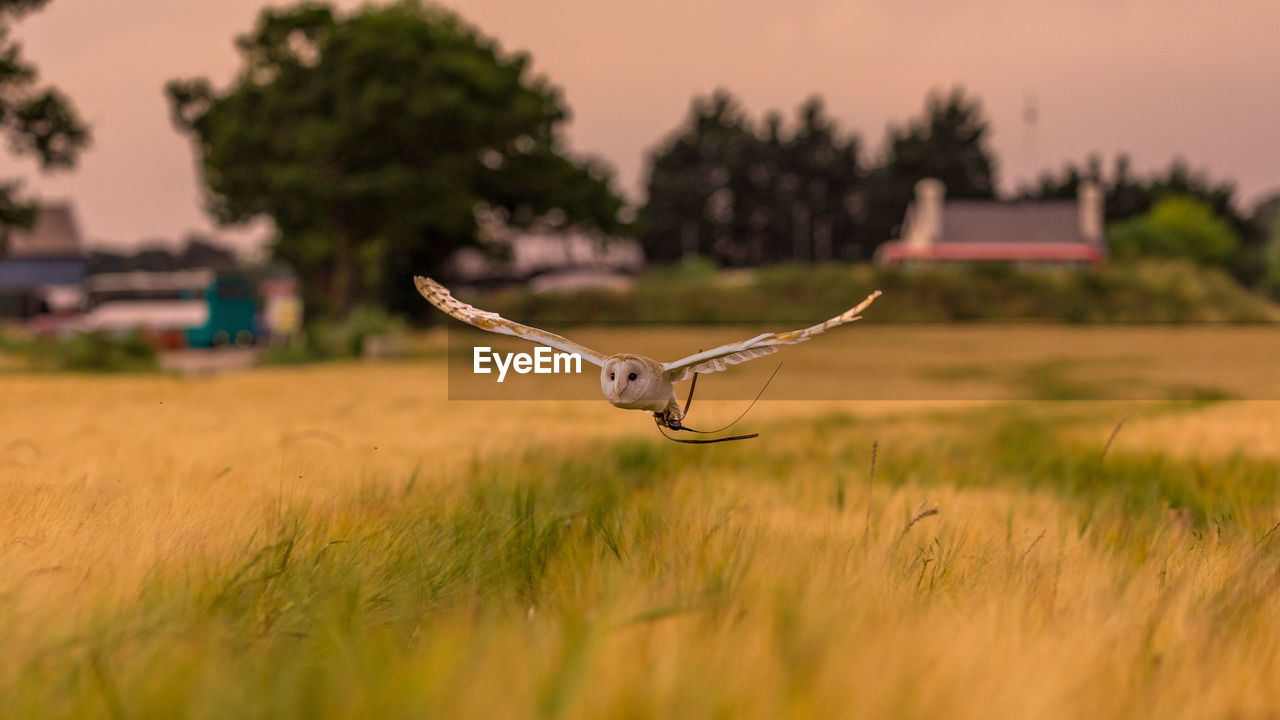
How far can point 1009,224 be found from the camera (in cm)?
5906

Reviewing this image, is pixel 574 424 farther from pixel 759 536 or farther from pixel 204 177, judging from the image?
pixel 204 177

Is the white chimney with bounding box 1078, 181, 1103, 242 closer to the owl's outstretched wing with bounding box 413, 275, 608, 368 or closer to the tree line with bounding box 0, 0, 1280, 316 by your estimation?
the tree line with bounding box 0, 0, 1280, 316

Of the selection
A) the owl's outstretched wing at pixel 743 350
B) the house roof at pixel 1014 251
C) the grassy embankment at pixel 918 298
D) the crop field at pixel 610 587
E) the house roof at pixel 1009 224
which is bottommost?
the crop field at pixel 610 587

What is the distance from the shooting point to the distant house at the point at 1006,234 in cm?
5859

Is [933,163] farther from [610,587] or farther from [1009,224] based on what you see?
[610,587]

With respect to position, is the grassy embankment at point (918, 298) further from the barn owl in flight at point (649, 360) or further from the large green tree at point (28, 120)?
the barn owl in flight at point (649, 360)

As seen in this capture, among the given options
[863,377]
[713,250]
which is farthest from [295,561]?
[713,250]

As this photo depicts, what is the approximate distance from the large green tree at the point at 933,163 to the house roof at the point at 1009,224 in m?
10.9

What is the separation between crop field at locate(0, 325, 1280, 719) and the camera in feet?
6.20

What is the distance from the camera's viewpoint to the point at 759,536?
10.7 feet

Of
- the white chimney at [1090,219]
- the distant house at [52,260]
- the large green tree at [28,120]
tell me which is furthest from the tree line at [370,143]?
the white chimney at [1090,219]

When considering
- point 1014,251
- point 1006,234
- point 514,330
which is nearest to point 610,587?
point 514,330

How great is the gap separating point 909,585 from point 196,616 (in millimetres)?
1788

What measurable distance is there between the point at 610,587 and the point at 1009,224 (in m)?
61.2
